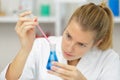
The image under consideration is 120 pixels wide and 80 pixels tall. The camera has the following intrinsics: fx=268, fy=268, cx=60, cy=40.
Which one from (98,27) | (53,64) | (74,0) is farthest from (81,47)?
(74,0)

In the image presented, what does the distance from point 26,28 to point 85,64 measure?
45 cm

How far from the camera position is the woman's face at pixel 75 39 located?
1.28m

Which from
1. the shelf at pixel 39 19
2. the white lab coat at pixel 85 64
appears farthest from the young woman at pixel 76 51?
the shelf at pixel 39 19

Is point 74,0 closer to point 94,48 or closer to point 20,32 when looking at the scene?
point 94,48

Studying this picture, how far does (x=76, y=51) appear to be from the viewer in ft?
4.38

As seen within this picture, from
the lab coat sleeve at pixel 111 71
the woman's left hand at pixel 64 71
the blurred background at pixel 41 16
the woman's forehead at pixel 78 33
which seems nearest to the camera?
the woman's left hand at pixel 64 71

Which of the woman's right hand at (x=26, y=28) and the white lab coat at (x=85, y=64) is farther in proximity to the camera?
the white lab coat at (x=85, y=64)

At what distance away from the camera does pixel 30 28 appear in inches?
48.9

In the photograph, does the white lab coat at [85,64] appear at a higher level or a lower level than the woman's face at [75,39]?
lower

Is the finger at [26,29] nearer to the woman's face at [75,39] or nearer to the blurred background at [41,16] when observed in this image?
the woman's face at [75,39]

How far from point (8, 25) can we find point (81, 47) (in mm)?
1024

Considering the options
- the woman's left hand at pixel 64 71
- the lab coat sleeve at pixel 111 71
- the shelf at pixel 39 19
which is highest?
the woman's left hand at pixel 64 71

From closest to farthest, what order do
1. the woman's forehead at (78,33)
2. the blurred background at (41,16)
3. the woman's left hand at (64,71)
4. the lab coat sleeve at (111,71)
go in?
the woman's left hand at (64,71), the woman's forehead at (78,33), the lab coat sleeve at (111,71), the blurred background at (41,16)

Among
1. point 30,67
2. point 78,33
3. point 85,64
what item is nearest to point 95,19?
point 78,33
